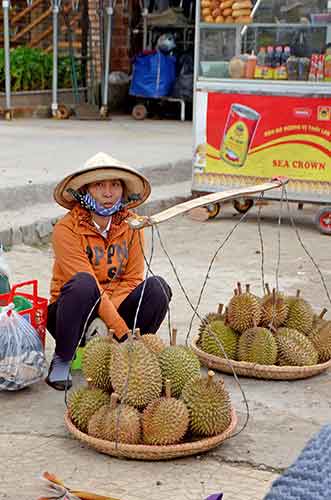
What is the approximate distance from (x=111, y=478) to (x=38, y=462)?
0.29 meters

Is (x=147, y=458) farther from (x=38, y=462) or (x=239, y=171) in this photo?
(x=239, y=171)

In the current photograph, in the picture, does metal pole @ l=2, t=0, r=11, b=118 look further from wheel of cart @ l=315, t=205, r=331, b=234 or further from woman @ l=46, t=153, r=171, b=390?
woman @ l=46, t=153, r=171, b=390

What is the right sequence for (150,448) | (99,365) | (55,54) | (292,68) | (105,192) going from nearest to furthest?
(150,448)
(99,365)
(105,192)
(292,68)
(55,54)

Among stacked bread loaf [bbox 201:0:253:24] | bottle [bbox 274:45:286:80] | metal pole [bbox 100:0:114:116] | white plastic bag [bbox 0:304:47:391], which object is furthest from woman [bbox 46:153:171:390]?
metal pole [bbox 100:0:114:116]

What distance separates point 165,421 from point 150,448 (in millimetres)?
106

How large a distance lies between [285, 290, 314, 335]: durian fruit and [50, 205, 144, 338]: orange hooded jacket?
74 centimetres

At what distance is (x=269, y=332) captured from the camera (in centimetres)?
405

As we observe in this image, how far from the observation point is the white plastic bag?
145 inches

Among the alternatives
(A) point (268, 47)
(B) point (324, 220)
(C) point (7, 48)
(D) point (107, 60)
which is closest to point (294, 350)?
(B) point (324, 220)

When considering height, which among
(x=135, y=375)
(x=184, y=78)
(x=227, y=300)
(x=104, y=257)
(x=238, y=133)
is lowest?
(x=227, y=300)

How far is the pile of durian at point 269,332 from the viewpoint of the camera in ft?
13.1

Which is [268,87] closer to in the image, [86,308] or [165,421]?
[86,308]

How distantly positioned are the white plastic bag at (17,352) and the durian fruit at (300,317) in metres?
1.20

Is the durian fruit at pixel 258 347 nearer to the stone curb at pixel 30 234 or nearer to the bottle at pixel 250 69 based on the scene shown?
the stone curb at pixel 30 234
